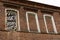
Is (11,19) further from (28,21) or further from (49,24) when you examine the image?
(49,24)

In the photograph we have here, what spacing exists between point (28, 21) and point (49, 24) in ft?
7.88

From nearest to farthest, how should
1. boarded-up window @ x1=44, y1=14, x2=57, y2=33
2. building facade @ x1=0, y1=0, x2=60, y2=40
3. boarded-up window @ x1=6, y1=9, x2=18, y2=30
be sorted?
1. building facade @ x1=0, y1=0, x2=60, y2=40
2. boarded-up window @ x1=6, y1=9, x2=18, y2=30
3. boarded-up window @ x1=44, y1=14, x2=57, y2=33

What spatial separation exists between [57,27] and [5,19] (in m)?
5.51

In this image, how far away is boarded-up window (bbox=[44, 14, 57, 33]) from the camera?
15.3 metres

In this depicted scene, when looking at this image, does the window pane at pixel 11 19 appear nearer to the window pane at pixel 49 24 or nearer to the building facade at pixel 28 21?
the building facade at pixel 28 21

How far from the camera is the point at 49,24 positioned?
1555cm

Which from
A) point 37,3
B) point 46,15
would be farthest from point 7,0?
point 46,15

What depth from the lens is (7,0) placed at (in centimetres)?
1330

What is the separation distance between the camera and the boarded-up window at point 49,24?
15.3 metres

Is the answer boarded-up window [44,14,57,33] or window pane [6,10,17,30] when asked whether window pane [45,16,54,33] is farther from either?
window pane [6,10,17,30]

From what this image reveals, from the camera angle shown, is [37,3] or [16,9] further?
[37,3]

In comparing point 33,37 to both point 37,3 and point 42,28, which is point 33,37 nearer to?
point 42,28

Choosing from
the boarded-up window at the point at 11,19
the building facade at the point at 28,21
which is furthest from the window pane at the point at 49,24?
the boarded-up window at the point at 11,19

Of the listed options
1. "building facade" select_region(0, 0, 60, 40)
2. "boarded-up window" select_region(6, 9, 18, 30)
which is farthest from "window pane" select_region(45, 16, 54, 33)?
"boarded-up window" select_region(6, 9, 18, 30)
